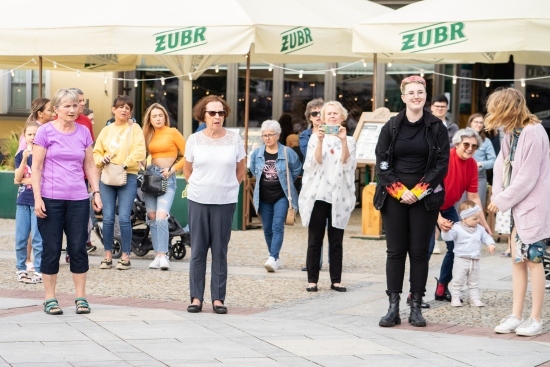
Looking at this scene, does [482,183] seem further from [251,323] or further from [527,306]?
[251,323]

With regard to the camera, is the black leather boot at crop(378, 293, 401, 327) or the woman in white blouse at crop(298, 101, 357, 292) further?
the woman in white blouse at crop(298, 101, 357, 292)

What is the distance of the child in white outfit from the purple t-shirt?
3128 mm

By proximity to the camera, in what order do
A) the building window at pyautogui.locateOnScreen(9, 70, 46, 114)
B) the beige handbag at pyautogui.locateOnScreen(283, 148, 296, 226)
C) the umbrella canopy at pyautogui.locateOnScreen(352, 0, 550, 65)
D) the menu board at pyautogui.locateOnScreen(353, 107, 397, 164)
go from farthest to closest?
the building window at pyautogui.locateOnScreen(9, 70, 46, 114) < the menu board at pyautogui.locateOnScreen(353, 107, 397, 164) < the umbrella canopy at pyautogui.locateOnScreen(352, 0, 550, 65) < the beige handbag at pyautogui.locateOnScreen(283, 148, 296, 226)

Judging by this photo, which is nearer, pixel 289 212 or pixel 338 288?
pixel 338 288

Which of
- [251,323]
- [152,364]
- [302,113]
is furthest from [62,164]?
[302,113]

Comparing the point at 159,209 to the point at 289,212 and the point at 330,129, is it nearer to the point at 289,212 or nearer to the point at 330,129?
the point at 289,212

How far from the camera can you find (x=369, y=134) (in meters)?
15.5

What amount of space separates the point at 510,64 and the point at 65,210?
1331 centimetres

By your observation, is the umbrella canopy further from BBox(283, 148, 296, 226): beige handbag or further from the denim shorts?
the denim shorts

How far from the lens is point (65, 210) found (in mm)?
9039

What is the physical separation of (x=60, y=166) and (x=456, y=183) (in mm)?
3391

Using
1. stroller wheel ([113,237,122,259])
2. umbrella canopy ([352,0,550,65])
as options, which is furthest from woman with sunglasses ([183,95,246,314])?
umbrella canopy ([352,0,550,65])

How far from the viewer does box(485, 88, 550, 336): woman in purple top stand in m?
8.48

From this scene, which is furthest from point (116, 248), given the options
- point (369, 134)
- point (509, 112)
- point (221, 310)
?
point (509, 112)
